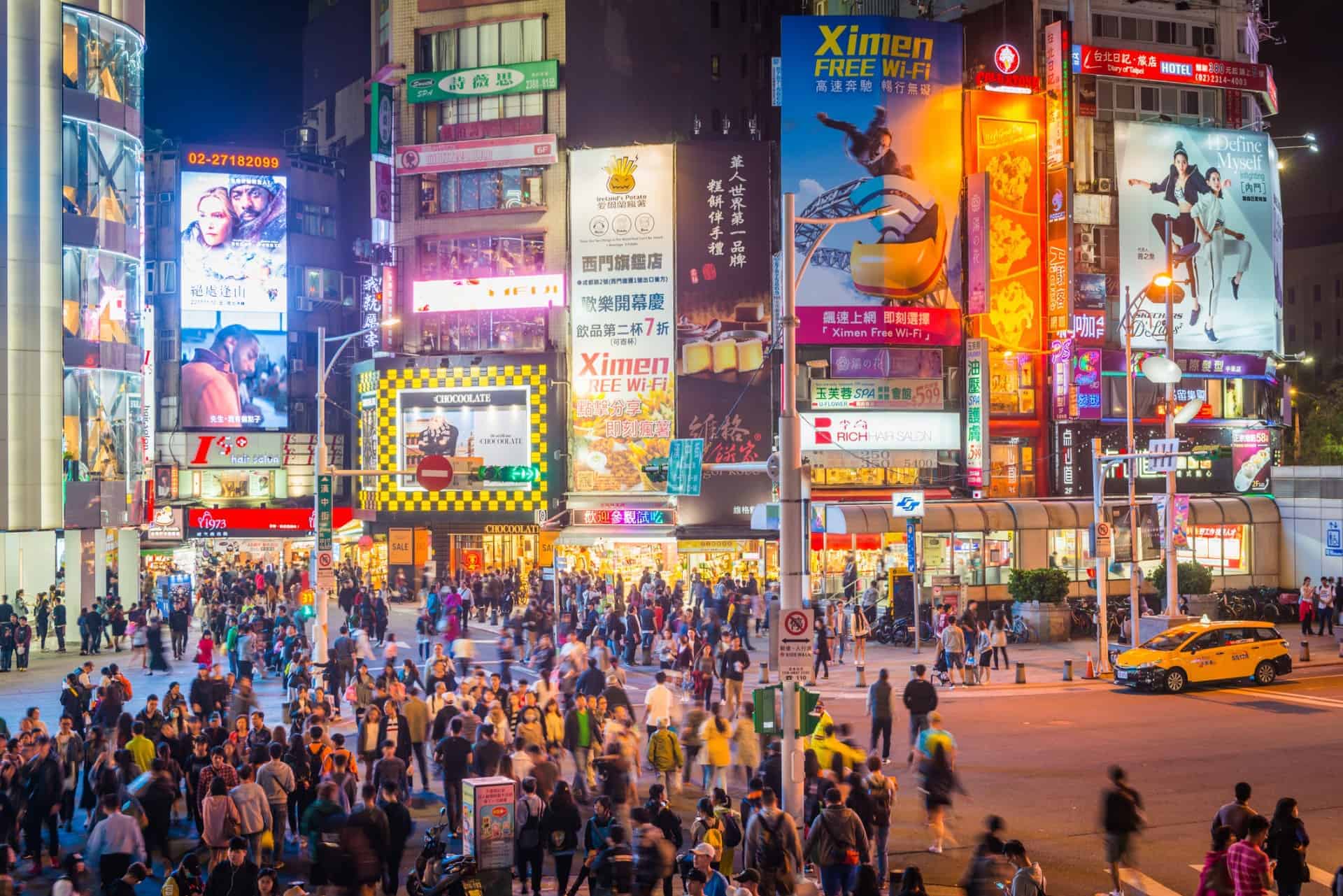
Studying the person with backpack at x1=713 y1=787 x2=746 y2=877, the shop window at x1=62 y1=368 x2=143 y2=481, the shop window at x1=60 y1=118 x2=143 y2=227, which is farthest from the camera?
the shop window at x1=60 y1=118 x2=143 y2=227

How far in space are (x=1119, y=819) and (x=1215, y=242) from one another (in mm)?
45633

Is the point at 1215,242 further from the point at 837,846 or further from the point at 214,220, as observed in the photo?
the point at 214,220

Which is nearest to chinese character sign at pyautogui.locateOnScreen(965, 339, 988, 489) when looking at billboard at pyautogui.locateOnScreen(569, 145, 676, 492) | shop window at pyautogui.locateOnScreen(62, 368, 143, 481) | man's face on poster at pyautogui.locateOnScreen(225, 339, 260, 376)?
billboard at pyautogui.locateOnScreen(569, 145, 676, 492)

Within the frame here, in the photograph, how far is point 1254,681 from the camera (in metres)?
30.2

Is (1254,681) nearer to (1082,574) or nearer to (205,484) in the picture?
(1082,574)

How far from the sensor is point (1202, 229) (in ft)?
177

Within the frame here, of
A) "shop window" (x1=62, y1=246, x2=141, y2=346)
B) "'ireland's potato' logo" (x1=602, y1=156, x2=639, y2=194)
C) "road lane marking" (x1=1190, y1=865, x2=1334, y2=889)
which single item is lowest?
"road lane marking" (x1=1190, y1=865, x2=1334, y2=889)

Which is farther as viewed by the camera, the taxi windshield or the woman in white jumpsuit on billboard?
the woman in white jumpsuit on billboard

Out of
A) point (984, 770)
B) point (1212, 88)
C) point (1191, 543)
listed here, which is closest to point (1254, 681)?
point (984, 770)

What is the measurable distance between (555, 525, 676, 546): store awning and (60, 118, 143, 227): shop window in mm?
19383

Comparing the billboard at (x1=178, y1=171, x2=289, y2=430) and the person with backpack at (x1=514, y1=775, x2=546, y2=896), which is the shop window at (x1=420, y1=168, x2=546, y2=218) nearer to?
the billboard at (x1=178, y1=171, x2=289, y2=430)

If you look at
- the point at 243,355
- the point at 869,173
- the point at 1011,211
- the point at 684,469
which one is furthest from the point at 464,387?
the point at 684,469

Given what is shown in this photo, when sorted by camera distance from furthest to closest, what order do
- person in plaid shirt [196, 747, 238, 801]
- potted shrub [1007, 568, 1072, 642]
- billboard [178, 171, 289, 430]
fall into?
billboard [178, 171, 289, 430]
potted shrub [1007, 568, 1072, 642]
person in plaid shirt [196, 747, 238, 801]

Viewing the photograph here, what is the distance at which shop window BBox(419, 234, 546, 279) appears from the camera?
2199 inches
